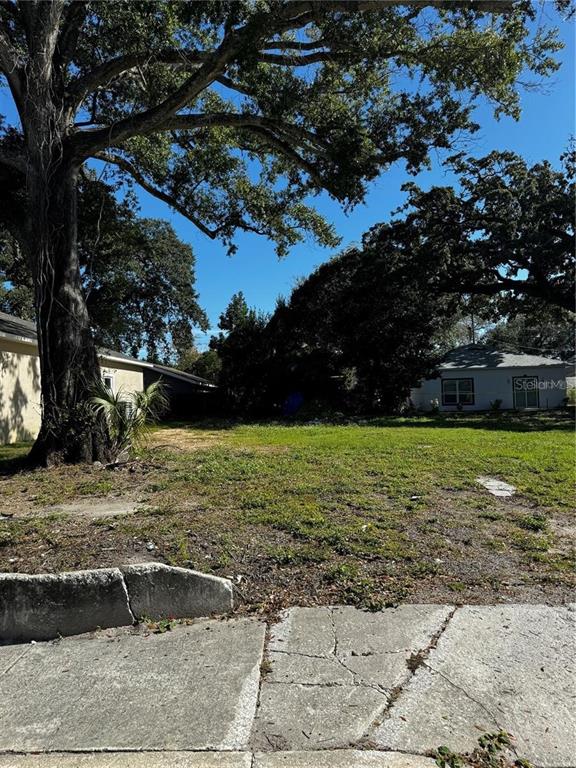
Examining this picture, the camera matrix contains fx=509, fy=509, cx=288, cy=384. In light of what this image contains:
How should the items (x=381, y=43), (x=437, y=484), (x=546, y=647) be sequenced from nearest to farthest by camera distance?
(x=546, y=647) → (x=437, y=484) → (x=381, y=43)

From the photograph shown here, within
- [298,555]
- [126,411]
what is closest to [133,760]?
[298,555]

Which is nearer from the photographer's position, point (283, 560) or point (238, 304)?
point (283, 560)

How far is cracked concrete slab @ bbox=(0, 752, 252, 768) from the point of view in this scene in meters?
2.19

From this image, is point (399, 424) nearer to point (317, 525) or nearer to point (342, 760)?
point (317, 525)

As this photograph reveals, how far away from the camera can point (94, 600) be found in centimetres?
340

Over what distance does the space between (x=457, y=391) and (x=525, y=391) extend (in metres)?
3.58

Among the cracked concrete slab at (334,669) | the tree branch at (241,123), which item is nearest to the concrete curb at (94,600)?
the cracked concrete slab at (334,669)

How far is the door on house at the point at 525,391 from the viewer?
90.9 feet

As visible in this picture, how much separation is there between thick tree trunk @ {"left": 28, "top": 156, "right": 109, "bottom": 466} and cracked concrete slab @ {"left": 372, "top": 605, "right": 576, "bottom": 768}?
21.9 feet

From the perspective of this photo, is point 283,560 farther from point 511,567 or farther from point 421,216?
point 421,216

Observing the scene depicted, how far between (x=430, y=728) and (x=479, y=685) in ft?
1.49

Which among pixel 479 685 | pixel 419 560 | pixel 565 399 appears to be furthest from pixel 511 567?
pixel 565 399

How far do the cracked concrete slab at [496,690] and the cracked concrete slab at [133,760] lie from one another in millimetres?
682

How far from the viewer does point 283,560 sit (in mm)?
4117
